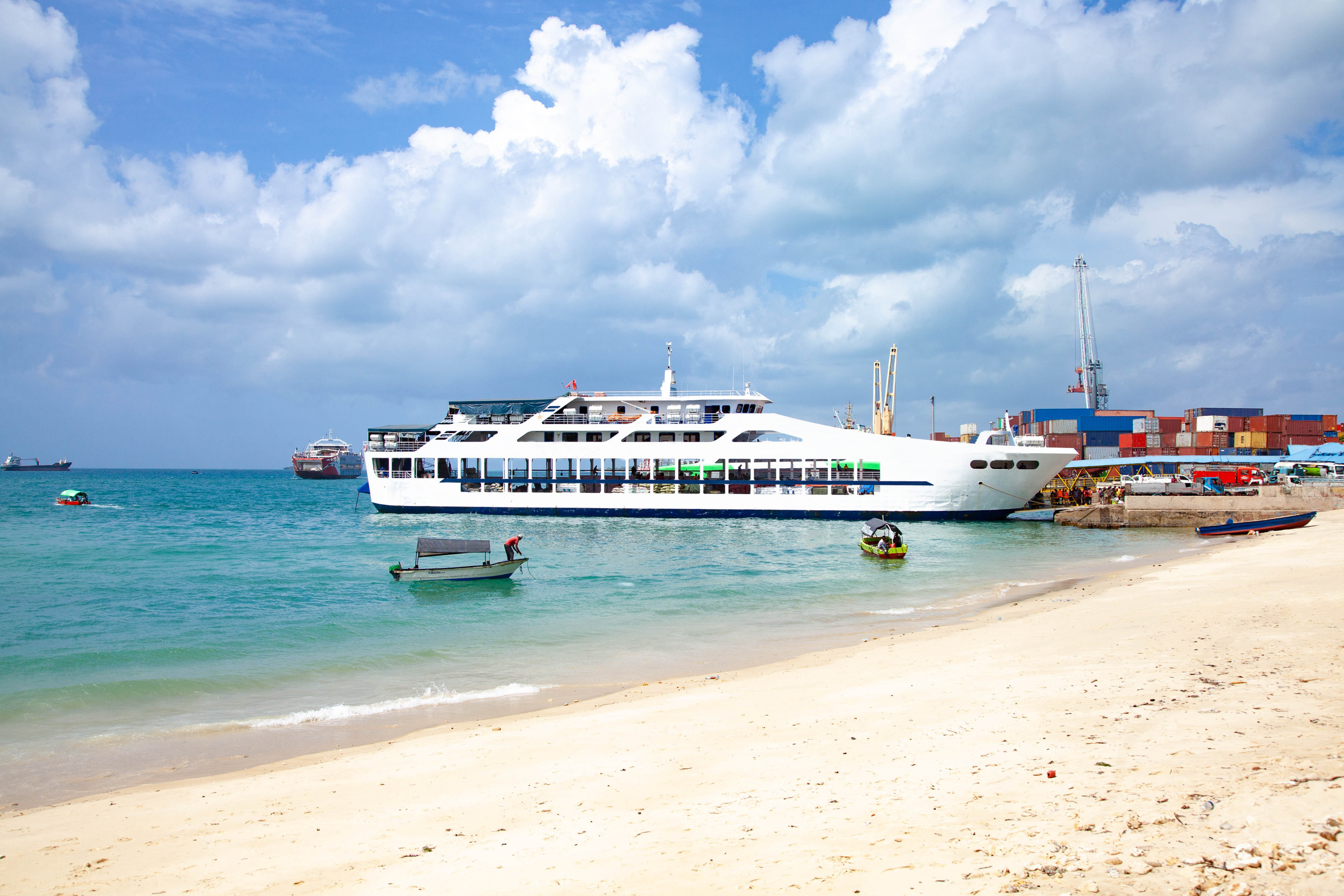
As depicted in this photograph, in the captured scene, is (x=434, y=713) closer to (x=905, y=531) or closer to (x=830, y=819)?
(x=830, y=819)

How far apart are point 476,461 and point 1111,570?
3647 centimetres

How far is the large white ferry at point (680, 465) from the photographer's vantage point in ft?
132

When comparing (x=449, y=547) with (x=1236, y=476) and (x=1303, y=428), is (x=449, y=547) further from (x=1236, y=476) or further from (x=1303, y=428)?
(x=1303, y=428)

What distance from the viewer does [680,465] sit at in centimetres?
4428

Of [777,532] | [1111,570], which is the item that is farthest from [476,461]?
[1111,570]

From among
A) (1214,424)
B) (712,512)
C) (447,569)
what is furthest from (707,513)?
(1214,424)

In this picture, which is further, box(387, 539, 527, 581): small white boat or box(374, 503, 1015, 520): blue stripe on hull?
box(374, 503, 1015, 520): blue stripe on hull

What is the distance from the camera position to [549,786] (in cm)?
→ 646

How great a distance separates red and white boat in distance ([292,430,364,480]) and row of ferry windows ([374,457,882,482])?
92970mm

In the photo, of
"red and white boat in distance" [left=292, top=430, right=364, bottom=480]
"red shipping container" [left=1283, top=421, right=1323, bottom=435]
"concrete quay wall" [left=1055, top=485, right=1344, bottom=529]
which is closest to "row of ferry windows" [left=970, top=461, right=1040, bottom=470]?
"concrete quay wall" [left=1055, top=485, right=1344, bottom=529]

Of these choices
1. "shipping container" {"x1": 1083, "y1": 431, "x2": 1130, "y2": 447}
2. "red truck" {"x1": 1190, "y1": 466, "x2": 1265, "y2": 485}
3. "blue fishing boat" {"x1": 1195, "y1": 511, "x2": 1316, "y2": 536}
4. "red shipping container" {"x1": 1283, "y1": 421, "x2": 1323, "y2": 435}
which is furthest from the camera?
"shipping container" {"x1": 1083, "y1": 431, "x2": 1130, "y2": 447}

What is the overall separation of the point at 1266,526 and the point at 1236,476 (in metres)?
25.6

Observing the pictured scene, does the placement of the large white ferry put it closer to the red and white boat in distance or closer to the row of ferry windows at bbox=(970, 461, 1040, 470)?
the row of ferry windows at bbox=(970, 461, 1040, 470)

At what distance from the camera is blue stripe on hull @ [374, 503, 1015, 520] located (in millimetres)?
40219
